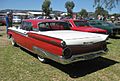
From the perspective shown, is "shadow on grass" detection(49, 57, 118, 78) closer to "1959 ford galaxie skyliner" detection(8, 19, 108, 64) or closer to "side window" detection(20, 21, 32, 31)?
"1959 ford galaxie skyliner" detection(8, 19, 108, 64)

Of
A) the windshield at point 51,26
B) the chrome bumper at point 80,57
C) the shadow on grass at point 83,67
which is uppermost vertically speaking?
the windshield at point 51,26

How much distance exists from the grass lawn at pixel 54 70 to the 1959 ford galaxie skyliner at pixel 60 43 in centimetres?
43

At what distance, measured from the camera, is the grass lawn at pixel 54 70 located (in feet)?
18.1

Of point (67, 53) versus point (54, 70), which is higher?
point (67, 53)

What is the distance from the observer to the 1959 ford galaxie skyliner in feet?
18.1

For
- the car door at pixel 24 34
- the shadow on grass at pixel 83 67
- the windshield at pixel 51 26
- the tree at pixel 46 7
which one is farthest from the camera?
the tree at pixel 46 7

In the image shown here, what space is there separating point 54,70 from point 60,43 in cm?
A: 110

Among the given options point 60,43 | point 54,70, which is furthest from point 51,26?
point 60,43

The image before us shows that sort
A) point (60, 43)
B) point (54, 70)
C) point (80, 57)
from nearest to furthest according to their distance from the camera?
point (60, 43)
point (80, 57)
point (54, 70)

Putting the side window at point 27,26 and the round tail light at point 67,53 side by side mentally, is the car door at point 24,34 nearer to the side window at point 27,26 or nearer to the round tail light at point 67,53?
the side window at point 27,26

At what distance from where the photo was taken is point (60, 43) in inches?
215

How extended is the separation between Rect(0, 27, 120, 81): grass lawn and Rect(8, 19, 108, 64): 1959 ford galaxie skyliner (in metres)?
0.43

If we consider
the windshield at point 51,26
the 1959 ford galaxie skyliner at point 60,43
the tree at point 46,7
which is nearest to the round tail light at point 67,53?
the 1959 ford galaxie skyliner at point 60,43

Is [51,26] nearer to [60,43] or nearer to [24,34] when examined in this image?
[24,34]
